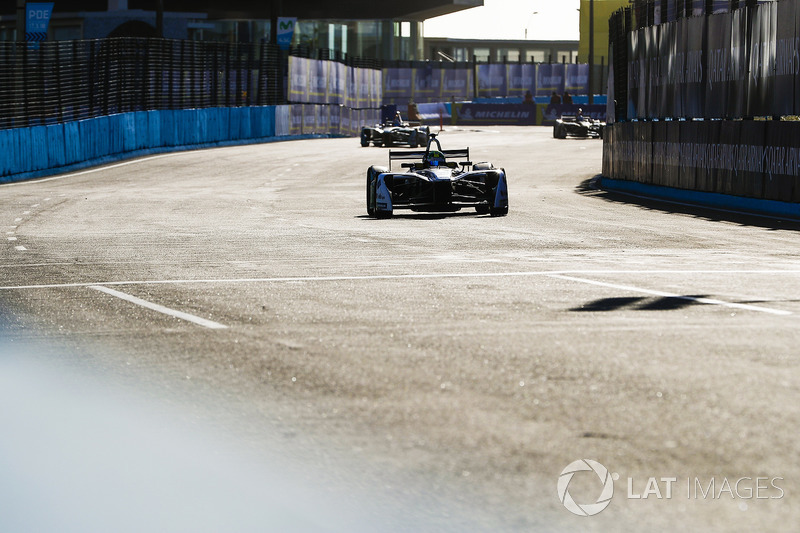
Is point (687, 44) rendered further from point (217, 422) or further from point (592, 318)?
point (217, 422)

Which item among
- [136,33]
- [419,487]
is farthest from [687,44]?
[136,33]

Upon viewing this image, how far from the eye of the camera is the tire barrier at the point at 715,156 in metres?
21.5

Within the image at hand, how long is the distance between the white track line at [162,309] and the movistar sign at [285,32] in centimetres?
4888

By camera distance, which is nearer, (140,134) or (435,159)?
(435,159)

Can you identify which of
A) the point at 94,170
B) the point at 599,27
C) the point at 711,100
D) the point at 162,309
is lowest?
the point at 94,170

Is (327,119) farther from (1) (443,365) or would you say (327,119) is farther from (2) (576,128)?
(1) (443,365)

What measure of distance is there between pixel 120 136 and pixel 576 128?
24.8 metres

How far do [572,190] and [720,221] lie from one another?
9.25 metres

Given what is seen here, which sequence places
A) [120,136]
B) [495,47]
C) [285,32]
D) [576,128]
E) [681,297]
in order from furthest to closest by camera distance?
[495,47] → [285,32] → [576,128] → [120,136] → [681,297]

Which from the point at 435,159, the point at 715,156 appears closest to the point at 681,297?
the point at 435,159

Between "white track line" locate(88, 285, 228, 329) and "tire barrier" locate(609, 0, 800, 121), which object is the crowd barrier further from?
"white track line" locate(88, 285, 228, 329)

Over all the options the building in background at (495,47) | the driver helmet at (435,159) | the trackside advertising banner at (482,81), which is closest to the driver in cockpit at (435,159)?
the driver helmet at (435,159)

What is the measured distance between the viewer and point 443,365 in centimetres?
691

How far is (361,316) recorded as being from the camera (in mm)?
8781
